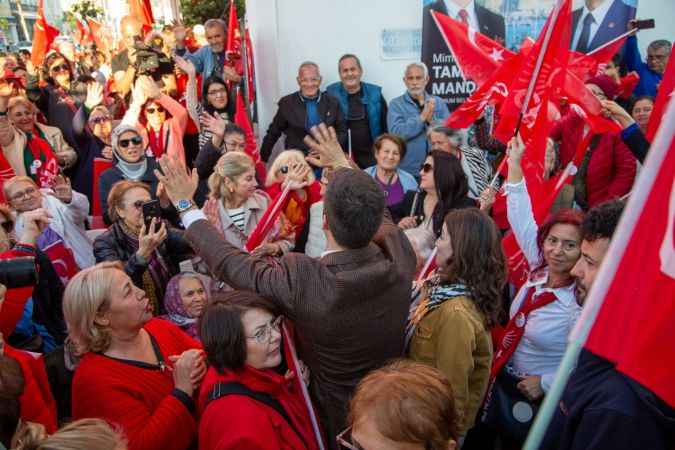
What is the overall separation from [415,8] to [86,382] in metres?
5.87

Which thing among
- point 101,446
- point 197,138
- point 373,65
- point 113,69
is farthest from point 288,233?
point 113,69

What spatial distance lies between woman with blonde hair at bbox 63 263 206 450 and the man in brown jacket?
1.42 ft

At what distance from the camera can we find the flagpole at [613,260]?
1.11m

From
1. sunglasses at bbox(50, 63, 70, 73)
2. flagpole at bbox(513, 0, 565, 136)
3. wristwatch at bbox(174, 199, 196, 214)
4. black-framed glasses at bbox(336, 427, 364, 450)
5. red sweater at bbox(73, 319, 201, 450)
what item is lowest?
red sweater at bbox(73, 319, 201, 450)


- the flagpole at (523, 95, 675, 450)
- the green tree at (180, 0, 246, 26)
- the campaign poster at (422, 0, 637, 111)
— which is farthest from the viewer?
the green tree at (180, 0, 246, 26)

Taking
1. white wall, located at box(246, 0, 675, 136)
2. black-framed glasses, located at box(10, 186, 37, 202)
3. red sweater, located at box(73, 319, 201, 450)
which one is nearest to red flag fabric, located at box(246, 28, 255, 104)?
white wall, located at box(246, 0, 675, 136)

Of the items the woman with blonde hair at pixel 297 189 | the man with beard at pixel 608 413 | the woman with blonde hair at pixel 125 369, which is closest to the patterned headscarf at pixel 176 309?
the woman with blonde hair at pixel 125 369

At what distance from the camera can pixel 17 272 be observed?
8.23 feet

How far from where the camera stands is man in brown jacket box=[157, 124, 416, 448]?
1.92 m

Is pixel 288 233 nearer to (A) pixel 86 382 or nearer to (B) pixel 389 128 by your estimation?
(A) pixel 86 382

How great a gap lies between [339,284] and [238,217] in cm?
199

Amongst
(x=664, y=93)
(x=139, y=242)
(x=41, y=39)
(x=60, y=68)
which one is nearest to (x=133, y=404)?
(x=139, y=242)

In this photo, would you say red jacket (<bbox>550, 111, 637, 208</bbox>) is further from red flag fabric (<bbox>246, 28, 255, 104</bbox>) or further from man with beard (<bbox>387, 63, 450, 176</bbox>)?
red flag fabric (<bbox>246, 28, 255, 104</bbox>)

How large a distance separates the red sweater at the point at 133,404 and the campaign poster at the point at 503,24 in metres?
5.59
